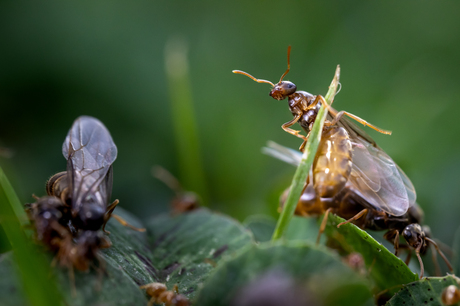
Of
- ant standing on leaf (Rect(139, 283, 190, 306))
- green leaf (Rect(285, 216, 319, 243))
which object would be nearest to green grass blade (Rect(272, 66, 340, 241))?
ant standing on leaf (Rect(139, 283, 190, 306))

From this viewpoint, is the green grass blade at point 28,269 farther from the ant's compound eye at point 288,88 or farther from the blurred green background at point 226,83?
the blurred green background at point 226,83

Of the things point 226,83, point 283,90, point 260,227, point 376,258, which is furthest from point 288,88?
point 226,83

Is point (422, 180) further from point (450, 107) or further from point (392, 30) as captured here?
point (392, 30)

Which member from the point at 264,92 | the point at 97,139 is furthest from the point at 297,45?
the point at 97,139

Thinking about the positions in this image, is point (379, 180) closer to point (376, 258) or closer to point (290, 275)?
point (376, 258)

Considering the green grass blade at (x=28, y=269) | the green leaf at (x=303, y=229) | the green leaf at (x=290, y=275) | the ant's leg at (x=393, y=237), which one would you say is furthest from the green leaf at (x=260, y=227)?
the green grass blade at (x=28, y=269)

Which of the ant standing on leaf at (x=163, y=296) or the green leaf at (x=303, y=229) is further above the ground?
the ant standing on leaf at (x=163, y=296)
